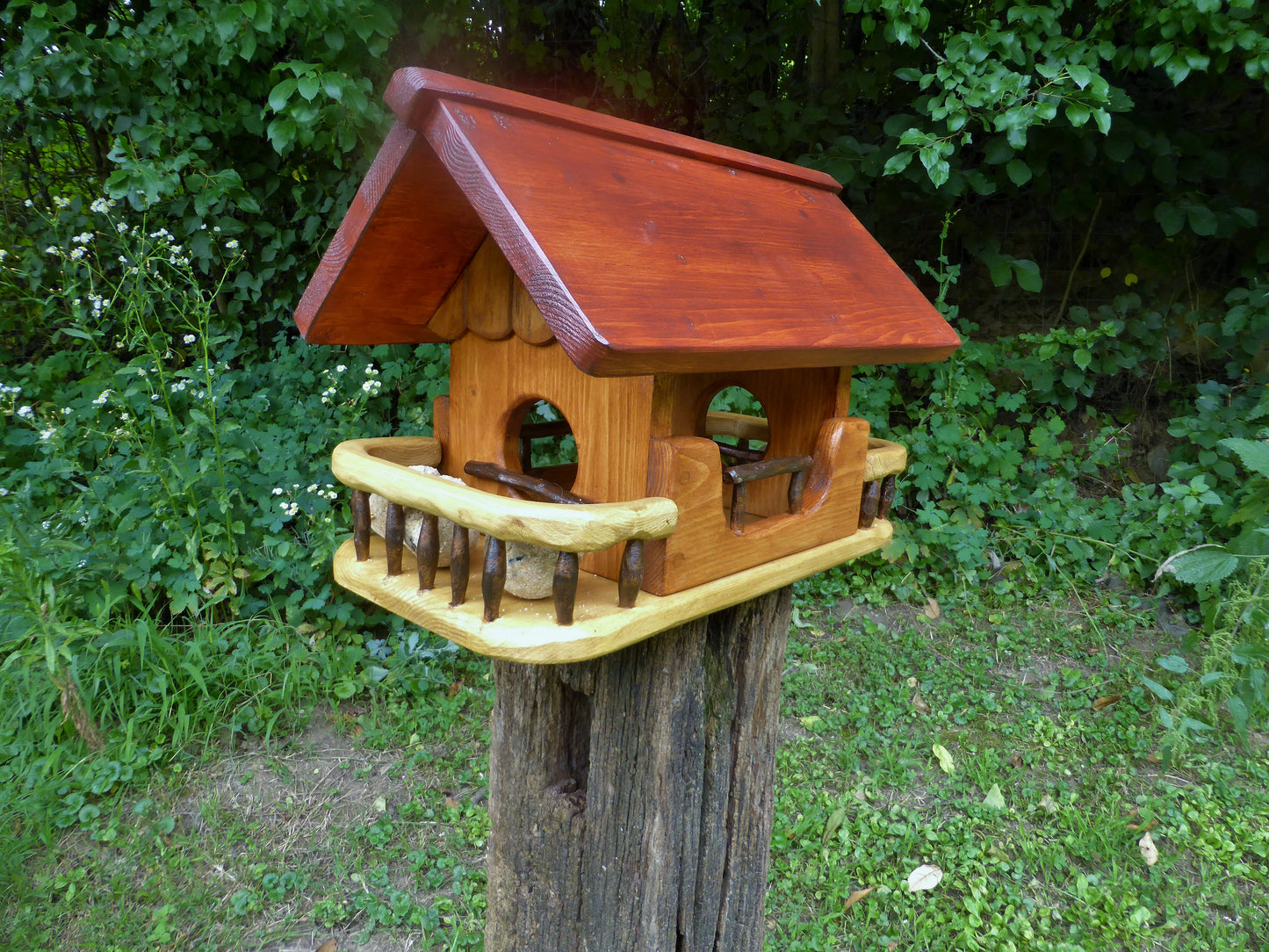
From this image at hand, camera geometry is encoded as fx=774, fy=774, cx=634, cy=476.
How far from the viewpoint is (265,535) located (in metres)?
2.98

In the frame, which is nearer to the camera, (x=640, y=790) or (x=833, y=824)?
(x=640, y=790)

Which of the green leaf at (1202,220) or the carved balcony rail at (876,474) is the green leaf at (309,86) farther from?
the green leaf at (1202,220)

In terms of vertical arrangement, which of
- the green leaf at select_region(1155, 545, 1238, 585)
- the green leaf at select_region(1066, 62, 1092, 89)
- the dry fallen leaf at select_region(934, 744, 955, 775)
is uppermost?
the green leaf at select_region(1066, 62, 1092, 89)

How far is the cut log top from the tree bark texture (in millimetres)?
388

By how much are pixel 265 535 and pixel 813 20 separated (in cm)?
404

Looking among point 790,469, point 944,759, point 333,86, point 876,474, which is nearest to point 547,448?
point 333,86

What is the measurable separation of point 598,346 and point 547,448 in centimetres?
267

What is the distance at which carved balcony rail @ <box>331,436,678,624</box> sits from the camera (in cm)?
98

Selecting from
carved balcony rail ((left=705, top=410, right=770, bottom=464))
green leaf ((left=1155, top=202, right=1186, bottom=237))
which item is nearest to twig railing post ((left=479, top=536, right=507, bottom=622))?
carved balcony rail ((left=705, top=410, right=770, bottom=464))

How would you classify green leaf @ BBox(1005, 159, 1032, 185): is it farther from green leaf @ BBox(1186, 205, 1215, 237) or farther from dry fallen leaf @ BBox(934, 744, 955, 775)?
dry fallen leaf @ BBox(934, 744, 955, 775)

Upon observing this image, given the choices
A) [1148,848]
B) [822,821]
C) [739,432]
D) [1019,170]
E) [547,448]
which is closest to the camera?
[739,432]

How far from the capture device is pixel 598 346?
0.86 meters

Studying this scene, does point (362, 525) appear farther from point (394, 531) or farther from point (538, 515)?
point (538, 515)

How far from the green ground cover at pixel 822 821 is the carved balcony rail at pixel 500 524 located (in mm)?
1527
